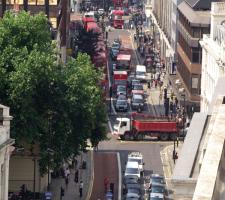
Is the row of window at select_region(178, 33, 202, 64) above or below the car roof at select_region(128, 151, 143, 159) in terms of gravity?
above

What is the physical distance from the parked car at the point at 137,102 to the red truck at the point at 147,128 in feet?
53.3

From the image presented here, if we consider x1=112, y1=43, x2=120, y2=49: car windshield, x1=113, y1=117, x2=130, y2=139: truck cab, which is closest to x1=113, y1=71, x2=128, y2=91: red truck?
x1=113, y1=117, x2=130, y2=139: truck cab

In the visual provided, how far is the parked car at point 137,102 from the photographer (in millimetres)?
123062

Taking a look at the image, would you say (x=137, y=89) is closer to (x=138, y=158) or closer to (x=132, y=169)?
(x=138, y=158)

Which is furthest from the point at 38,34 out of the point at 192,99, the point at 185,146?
the point at 185,146

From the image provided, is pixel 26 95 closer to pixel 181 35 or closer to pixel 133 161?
pixel 133 161

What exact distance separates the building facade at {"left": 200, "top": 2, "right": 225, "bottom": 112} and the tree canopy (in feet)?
78.7

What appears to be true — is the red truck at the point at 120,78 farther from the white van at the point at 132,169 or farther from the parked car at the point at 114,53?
the white van at the point at 132,169

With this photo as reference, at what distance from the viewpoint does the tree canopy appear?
241 ft

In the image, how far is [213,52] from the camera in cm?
10638

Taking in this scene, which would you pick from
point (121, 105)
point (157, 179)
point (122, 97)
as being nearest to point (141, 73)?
point (122, 97)

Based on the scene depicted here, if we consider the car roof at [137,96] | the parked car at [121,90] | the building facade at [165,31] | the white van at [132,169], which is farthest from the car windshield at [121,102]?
the white van at [132,169]

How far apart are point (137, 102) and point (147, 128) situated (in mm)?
21269

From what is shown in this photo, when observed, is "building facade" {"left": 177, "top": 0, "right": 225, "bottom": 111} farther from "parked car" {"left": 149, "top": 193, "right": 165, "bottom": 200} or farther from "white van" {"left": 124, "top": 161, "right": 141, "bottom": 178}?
"parked car" {"left": 149, "top": 193, "right": 165, "bottom": 200}
